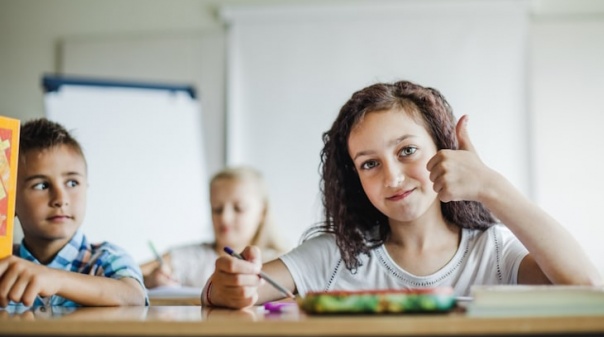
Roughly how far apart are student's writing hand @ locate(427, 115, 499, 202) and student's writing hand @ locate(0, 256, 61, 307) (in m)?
0.64

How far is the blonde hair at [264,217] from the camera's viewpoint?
3408 mm

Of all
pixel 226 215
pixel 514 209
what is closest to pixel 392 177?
pixel 514 209

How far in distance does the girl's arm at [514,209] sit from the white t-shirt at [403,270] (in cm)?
20

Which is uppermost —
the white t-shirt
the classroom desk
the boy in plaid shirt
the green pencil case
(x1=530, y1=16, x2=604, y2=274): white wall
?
(x1=530, y1=16, x2=604, y2=274): white wall

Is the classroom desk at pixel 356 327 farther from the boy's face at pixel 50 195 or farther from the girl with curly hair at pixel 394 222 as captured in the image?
the boy's face at pixel 50 195

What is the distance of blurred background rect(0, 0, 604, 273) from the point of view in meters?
3.74

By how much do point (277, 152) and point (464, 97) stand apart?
1.00 metres

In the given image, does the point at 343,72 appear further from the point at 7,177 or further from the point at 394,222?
the point at 7,177

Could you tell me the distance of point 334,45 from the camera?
3963 mm

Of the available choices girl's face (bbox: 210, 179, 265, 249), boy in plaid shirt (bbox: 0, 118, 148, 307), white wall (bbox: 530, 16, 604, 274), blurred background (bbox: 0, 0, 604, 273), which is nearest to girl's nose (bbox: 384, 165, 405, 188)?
boy in plaid shirt (bbox: 0, 118, 148, 307)

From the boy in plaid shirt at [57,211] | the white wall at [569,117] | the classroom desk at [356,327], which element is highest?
the white wall at [569,117]

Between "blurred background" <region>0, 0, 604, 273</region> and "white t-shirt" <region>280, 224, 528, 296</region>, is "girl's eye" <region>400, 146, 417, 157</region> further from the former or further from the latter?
"blurred background" <region>0, 0, 604, 273</region>

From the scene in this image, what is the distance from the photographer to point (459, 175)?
46.4 inches

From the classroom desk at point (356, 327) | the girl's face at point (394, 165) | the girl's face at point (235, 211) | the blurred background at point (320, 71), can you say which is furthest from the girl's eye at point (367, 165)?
the blurred background at point (320, 71)
